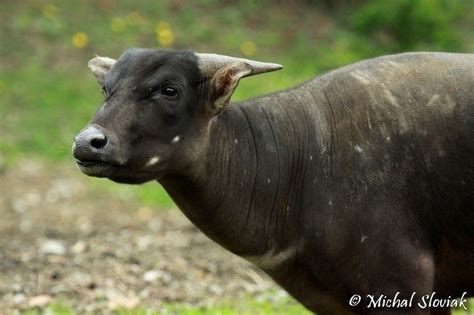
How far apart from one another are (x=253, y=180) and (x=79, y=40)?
35.4 feet

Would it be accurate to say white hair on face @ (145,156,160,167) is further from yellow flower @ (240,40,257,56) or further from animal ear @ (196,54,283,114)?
yellow flower @ (240,40,257,56)

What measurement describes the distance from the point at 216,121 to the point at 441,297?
162 cm

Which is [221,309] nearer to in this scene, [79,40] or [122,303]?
[122,303]

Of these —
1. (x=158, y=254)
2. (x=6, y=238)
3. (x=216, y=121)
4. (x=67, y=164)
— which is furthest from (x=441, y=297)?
(x=67, y=164)

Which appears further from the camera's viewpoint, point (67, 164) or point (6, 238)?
point (67, 164)

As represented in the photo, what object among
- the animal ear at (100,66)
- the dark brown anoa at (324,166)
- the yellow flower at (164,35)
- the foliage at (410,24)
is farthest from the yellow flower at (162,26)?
the dark brown anoa at (324,166)

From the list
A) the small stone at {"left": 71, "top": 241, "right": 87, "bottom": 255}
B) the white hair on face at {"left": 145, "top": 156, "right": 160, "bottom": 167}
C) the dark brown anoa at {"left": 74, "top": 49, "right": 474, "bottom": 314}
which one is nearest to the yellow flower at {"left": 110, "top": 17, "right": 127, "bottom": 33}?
the small stone at {"left": 71, "top": 241, "right": 87, "bottom": 255}

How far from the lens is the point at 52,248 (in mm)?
9086

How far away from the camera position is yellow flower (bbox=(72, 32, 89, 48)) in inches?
629

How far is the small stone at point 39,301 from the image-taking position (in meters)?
7.52

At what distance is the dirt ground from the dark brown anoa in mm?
2329

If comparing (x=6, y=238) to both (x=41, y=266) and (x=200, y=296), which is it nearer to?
(x=41, y=266)

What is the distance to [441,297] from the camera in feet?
18.9

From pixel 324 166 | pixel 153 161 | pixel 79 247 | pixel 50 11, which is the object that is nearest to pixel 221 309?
pixel 79 247
